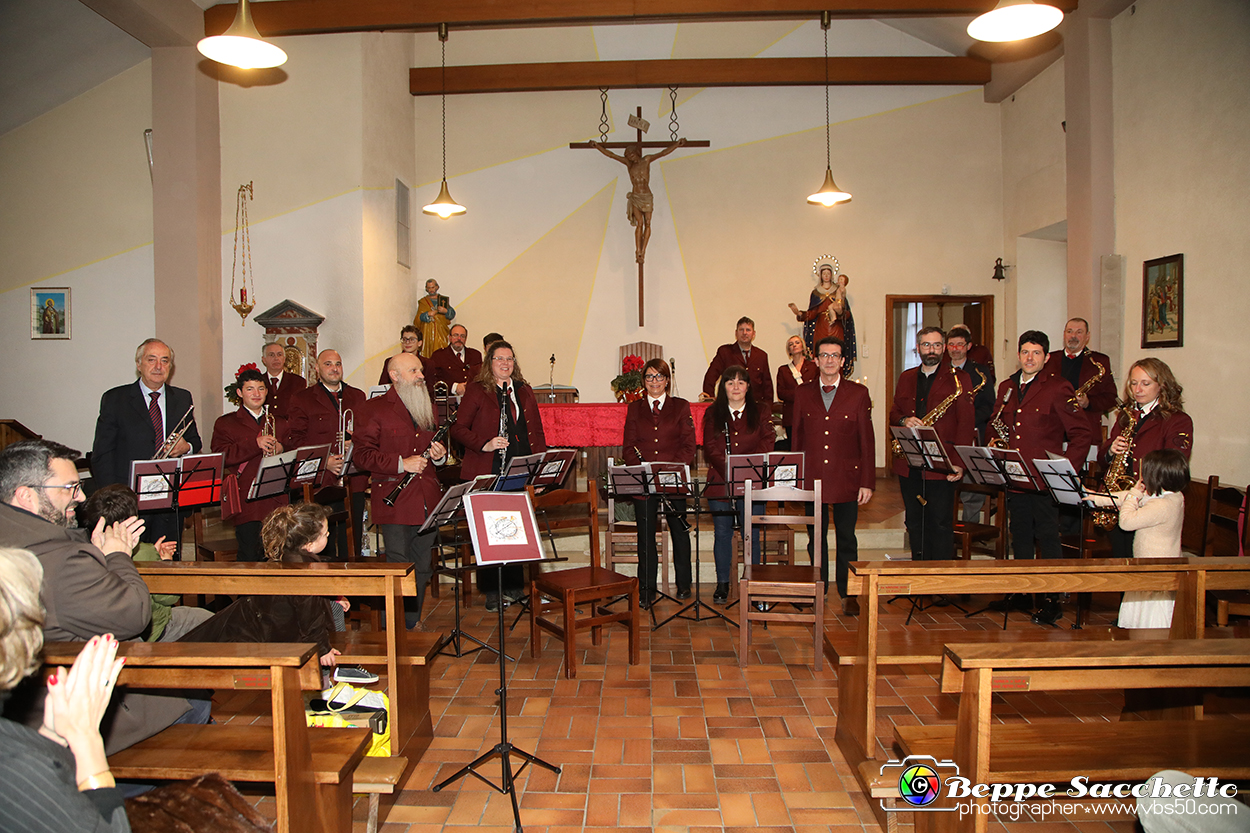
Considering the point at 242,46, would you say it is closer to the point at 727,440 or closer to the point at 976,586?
the point at 727,440

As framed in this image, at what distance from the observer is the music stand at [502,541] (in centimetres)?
286

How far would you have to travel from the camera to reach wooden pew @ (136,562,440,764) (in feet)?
9.56

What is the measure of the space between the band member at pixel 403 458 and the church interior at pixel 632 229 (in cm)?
73


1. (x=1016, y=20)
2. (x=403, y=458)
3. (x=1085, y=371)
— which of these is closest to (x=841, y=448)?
(x=1085, y=371)

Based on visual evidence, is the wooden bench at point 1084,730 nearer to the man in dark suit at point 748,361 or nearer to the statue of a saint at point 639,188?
the man in dark suit at point 748,361

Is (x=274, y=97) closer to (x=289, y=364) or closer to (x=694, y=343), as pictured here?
(x=289, y=364)

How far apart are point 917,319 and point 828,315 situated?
211cm

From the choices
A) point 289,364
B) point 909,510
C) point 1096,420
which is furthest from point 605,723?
point 289,364

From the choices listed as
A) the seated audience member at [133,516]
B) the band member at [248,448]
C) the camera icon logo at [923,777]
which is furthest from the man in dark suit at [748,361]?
the camera icon logo at [923,777]

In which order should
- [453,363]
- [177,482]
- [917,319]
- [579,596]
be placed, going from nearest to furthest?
[579,596], [177,482], [453,363], [917,319]

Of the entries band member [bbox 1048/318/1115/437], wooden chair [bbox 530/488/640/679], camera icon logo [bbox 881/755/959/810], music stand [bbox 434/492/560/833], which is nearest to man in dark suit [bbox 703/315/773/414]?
band member [bbox 1048/318/1115/437]

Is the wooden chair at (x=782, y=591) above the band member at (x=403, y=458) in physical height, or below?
below

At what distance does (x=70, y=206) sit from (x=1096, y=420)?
30.0 ft

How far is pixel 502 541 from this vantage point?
2.93m
